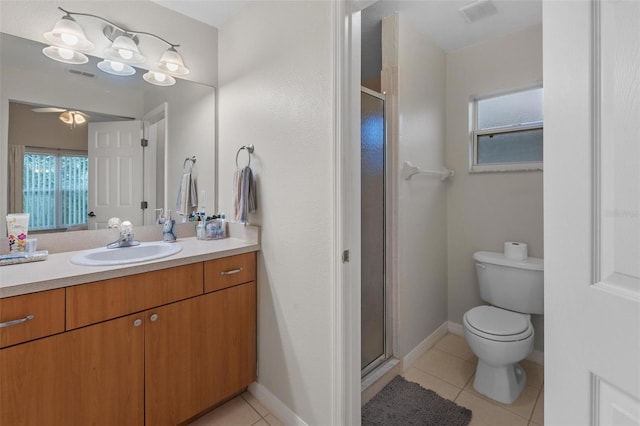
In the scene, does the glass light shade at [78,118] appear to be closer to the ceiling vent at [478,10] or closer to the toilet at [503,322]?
the ceiling vent at [478,10]

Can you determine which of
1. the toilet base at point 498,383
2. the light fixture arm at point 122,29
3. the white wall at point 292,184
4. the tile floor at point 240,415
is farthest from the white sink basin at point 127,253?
the toilet base at point 498,383

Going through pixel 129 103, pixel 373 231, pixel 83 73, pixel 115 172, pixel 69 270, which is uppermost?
pixel 83 73

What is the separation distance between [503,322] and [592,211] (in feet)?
5.06

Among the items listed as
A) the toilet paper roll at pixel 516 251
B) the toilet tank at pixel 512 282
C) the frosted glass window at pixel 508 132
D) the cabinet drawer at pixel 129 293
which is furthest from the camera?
the frosted glass window at pixel 508 132

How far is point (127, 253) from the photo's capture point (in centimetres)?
160

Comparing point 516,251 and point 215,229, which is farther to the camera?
point 516,251

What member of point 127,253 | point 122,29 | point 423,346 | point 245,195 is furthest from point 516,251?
point 122,29

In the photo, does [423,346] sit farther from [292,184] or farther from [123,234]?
[123,234]

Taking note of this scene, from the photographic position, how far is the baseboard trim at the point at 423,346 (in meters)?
2.01

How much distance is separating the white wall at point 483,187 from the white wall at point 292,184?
1.57 meters

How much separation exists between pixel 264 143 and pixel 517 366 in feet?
7.02

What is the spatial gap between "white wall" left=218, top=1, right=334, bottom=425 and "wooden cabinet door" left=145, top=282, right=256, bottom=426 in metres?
0.10

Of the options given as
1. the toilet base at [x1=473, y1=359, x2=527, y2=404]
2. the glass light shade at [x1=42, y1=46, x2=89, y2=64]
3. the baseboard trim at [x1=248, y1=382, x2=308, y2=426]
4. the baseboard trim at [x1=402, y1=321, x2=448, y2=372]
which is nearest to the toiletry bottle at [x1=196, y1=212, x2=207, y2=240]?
the baseboard trim at [x1=248, y1=382, x2=308, y2=426]

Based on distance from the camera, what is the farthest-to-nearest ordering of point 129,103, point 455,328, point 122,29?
point 455,328
point 129,103
point 122,29
